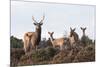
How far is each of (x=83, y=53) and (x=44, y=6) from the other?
71cm

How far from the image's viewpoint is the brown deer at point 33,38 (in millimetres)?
2299

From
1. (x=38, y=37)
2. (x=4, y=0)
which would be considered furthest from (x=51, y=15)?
(x=4, y=0)

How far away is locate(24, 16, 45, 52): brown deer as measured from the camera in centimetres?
230

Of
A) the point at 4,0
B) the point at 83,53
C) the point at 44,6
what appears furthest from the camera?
the point at 83,53

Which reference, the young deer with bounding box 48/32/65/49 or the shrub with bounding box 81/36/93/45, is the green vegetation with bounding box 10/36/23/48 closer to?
the young deer with bounding box 48/32/65/49

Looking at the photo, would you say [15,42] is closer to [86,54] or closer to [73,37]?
Result: [73,37]

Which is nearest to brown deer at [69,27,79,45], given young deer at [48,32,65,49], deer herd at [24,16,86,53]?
deer herd at [24,16,86,53]

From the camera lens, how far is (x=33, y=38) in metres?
2.33

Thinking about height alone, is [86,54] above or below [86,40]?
below

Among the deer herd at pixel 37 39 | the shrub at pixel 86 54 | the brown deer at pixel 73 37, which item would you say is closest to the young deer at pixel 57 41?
the deer herd at pixel 37 39

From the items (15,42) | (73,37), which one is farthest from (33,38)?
(73,37)
